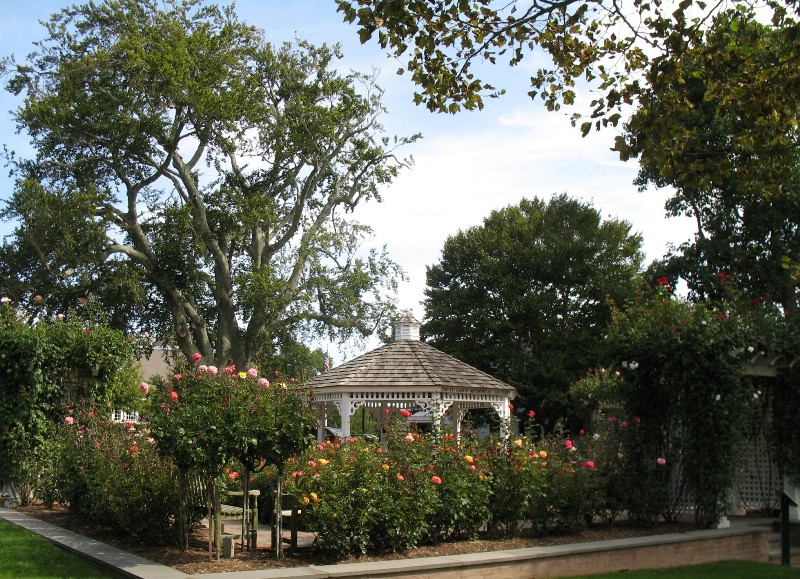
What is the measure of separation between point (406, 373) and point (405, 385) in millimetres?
683

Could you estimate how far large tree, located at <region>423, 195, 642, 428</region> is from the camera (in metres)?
36.2

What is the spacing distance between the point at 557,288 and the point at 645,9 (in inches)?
1129

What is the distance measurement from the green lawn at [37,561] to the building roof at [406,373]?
7.50 m

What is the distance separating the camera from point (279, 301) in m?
26.9

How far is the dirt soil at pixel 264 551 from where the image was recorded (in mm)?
8734

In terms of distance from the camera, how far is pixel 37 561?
8922mm

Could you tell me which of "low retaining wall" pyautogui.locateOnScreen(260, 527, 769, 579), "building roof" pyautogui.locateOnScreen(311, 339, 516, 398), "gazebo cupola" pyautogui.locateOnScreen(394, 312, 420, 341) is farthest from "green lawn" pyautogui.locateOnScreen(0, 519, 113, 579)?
"gazebo cupola" pyautogui.locateOnScreen(394, 312, 420, 341)

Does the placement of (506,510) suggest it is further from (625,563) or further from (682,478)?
(682,478)

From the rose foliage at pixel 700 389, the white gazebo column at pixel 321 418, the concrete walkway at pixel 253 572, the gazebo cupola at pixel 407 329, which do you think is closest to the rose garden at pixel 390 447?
the rose foliage at pixel 700 389

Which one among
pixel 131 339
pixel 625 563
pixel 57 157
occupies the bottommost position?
pixel 625 563

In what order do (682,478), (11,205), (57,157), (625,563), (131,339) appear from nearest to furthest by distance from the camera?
1. (625,563)
2. (682,478)
3. (131,339)
4. (11,205)
5. (57,157)

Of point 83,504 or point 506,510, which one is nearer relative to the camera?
point 506,510

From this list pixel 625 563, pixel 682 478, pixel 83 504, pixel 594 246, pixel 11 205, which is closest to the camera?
pixel 625 563

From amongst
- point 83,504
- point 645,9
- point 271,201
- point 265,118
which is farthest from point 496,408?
point 265,118
